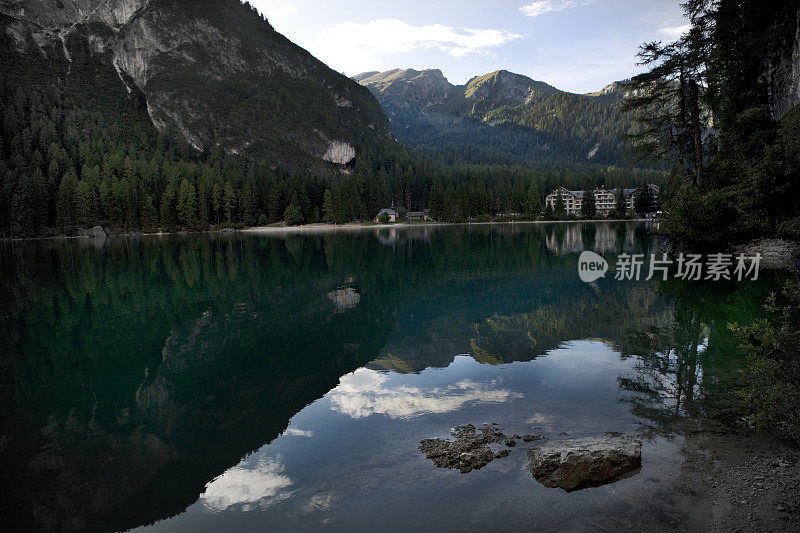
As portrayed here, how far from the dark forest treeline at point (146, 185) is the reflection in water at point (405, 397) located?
386ft

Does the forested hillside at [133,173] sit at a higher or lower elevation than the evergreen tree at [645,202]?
higher

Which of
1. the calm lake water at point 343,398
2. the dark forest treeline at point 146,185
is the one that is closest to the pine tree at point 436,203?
the dark forest treeline at point 146,185

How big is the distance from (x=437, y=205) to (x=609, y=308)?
133m

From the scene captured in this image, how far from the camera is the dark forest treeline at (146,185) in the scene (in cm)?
→ 10631

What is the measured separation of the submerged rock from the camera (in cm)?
799

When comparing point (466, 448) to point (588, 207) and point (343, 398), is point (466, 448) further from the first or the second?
point (588, 207)

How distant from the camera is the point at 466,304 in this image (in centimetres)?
2259

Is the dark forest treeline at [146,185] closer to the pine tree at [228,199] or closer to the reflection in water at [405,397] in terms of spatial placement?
the pine tree at [228,199]

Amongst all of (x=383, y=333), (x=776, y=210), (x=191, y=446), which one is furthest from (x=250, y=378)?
(x=776, y=210)

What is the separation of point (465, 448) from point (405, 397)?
130 inches

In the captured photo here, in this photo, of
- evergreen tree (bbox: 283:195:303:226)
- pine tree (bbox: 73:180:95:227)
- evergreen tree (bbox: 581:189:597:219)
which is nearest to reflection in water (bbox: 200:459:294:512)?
pine tree (bbox: 73:180:95:227)

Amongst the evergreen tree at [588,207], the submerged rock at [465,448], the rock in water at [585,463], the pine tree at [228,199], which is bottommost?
the submerged rock at [465,448]

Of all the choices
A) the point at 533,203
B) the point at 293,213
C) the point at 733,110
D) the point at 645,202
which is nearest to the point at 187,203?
the point at 293,213

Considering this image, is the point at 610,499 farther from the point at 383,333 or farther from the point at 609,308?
the point at 609,308
